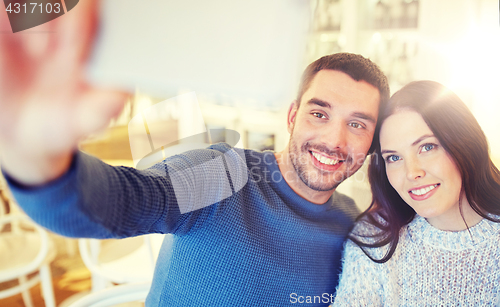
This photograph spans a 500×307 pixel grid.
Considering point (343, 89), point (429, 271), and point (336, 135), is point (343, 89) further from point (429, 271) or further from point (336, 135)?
point (429, 271)

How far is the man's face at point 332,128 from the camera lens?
53 cm

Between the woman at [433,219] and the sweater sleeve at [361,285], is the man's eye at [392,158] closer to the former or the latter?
the woman at [433,219]

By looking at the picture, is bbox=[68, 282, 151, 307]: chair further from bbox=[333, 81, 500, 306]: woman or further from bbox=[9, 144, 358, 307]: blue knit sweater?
bbox=[333, 81, 500, 306]: woman

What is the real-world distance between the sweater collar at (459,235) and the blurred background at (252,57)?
16cm

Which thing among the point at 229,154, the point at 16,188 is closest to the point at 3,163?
the point at 16,188

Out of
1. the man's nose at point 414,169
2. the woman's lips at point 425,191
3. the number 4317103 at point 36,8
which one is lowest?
the woman's lips at point 425,191

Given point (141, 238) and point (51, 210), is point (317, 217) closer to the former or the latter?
point (51, 210)

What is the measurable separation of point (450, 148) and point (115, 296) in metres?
0.62

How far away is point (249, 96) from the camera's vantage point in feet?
1.47

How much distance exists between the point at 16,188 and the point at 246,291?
38 cm

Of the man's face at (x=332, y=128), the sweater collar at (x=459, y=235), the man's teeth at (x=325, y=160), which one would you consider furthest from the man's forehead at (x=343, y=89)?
the sweater collar at (x=459, y=235)

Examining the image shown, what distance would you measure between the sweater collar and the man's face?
0.15 metres

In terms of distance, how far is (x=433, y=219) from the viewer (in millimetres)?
526

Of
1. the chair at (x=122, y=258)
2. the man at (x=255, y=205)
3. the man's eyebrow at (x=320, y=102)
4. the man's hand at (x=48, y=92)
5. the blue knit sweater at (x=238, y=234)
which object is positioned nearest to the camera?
the man's hand at (x=48, y=92)
